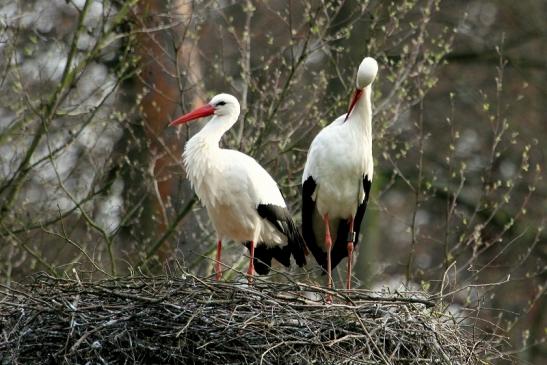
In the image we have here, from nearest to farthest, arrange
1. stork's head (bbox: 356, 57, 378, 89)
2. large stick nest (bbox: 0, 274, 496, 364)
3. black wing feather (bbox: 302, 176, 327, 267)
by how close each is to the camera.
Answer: large stick nest (bbox: 0, 274, 496, 364) < stork's head (bbox: 356, 57, 378, 89) < black wing feather (bbox: 302, 176, 327, 267)

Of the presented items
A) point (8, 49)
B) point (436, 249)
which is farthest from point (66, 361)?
point (436, 249)

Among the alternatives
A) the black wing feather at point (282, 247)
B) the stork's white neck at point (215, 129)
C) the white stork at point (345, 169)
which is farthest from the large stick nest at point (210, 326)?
the stork's white neck at point (215, 129)

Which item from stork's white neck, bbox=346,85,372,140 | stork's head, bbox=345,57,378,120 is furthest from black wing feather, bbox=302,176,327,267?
stork's head, bbox=345,57,378,120

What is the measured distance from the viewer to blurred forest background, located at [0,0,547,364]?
1214cm

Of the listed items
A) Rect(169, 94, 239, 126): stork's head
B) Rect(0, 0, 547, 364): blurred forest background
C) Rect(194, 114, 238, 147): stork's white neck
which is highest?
Rect(169, 94, 239, 126): stork's head

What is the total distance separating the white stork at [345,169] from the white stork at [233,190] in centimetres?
28

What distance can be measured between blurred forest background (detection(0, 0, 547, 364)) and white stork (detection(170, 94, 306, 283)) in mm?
482

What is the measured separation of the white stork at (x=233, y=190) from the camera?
10.6 m

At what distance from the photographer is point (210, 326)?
807cm

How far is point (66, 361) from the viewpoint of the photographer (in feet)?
25.9

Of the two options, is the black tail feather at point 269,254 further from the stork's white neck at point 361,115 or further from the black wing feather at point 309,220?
the stork's white neck at point 361,115

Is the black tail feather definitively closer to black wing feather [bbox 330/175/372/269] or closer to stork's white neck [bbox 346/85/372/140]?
black wing feather [bbox 330/175/372/269]

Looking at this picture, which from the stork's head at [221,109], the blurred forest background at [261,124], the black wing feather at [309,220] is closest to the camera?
the black wing feather at [309,220]

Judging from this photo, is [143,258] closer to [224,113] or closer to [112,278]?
[224,113]
